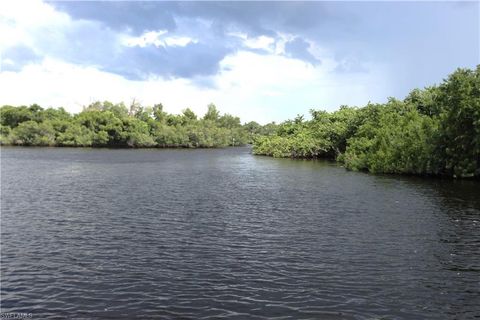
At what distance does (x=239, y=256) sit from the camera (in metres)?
23.1

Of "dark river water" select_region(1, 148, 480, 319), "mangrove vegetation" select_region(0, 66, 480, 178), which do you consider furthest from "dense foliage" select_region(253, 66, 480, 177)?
"dark river water" select_region(1, 148, 480, 319)

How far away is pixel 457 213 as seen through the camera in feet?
115

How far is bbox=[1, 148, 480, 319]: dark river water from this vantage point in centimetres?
1692

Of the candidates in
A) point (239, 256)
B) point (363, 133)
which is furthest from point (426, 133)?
point (239, 256)

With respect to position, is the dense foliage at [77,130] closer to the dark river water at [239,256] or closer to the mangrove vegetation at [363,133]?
the mangrove vegetation at [363,133]

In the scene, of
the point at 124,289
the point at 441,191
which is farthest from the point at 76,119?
the point at 124,289

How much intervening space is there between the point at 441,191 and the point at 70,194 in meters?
37.8

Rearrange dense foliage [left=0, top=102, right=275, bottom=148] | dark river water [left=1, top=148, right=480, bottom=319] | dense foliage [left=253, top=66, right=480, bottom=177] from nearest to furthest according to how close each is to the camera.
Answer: dark river water [left=1, top=148, right=480, bottom=319] → dense foliage [left=253, top=66, right=480, bottom=177] → dense foliage [left=0, top=102, right=275, bottom=148]

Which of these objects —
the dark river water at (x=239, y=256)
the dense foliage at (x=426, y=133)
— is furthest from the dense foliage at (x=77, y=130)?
the dark river water at (x=239, y=256)

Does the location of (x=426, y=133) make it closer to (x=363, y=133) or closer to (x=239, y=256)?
(x=363, y=133)

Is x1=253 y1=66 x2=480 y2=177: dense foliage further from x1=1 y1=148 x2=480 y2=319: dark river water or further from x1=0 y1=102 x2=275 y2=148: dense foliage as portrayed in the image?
x1=0 y1=102 x2=275 y2=148: dense foliage

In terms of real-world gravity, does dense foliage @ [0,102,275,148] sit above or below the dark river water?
above

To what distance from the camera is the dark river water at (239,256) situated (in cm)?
1692

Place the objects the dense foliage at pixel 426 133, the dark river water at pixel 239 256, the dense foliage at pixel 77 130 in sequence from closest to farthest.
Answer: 1. the dark river water at pixel 239 256
2. the dense foliage at pixel 426 133
3. the dense foliage at pixel 77 130
